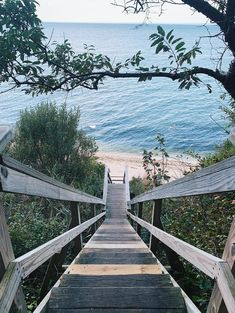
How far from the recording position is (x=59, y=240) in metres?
2.69

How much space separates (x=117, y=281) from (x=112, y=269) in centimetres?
51

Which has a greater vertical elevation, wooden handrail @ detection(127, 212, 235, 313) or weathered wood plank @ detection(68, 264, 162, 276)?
wooden handrail @ detection(127, 212, 235, 313)

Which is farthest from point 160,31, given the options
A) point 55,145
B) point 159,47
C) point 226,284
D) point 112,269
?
point 55,145

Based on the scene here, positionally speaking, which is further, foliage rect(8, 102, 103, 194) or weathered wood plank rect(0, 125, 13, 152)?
foliage rect(8, 102, 103, 194)

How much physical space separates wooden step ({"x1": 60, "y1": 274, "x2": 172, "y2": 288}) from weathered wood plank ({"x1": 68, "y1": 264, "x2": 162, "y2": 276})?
0.19 meters

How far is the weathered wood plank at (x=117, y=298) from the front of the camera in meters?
2.37

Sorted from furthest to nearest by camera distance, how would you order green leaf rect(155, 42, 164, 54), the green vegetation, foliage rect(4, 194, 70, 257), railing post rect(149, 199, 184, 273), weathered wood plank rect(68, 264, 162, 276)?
the green vegetation < foliage rect(4, 194, 70, 257) < railing post rect(149, 199, 184, 273) < green leaf rect(155, 42, 164, 54) < weathered wood plank rect(68, 264, 162, 276)

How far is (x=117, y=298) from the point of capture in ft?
8.00

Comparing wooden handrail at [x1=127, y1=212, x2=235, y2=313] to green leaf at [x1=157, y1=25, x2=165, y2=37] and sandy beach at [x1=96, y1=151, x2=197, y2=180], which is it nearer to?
green leaf at [x1=157, y1=25, x2=165, y2=37]

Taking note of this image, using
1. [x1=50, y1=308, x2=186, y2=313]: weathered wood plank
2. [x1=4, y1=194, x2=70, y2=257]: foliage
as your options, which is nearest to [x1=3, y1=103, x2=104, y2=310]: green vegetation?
[x1=4, y1=194, x2=70, y2=257]: foliage

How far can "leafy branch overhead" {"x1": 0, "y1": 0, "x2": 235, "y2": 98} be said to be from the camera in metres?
4.25

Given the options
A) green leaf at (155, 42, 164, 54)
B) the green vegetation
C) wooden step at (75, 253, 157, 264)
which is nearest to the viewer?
wooden step at (75, 253, 157, 264)

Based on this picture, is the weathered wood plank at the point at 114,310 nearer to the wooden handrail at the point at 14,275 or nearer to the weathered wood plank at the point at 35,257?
the weathered wood plank at the point at 35,257

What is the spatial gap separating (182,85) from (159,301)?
2.67m
